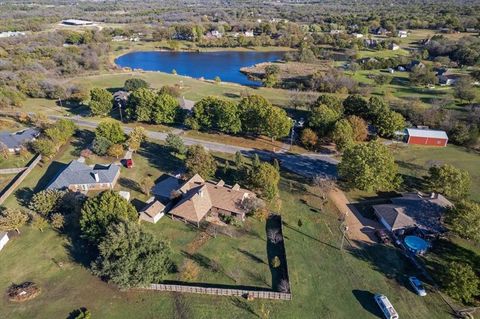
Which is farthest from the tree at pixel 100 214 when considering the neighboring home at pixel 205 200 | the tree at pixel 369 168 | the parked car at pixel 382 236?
the tree at pixel 369 168

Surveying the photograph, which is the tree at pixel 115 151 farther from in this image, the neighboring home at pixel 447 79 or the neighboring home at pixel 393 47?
the neighboring home at pixel 393 47

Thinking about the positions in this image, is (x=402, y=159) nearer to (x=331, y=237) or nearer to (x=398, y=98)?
(x=331, y=237)

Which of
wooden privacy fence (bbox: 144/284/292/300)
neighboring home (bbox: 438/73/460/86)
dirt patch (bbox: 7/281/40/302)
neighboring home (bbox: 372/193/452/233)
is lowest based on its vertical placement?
dirt patch (bbox: 7/281/40/302)

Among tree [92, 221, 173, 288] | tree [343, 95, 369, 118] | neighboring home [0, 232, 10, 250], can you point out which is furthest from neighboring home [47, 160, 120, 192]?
tree [343, 95, 369, 118]

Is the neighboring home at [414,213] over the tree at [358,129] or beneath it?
beneath

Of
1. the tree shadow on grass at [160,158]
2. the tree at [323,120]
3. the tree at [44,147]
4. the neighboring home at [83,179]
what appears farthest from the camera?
the tree at [323,120]

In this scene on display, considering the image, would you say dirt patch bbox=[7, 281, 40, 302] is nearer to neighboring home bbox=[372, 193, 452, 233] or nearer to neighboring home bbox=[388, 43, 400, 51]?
neighboring home bbox=[372, 193, 452, 233]
